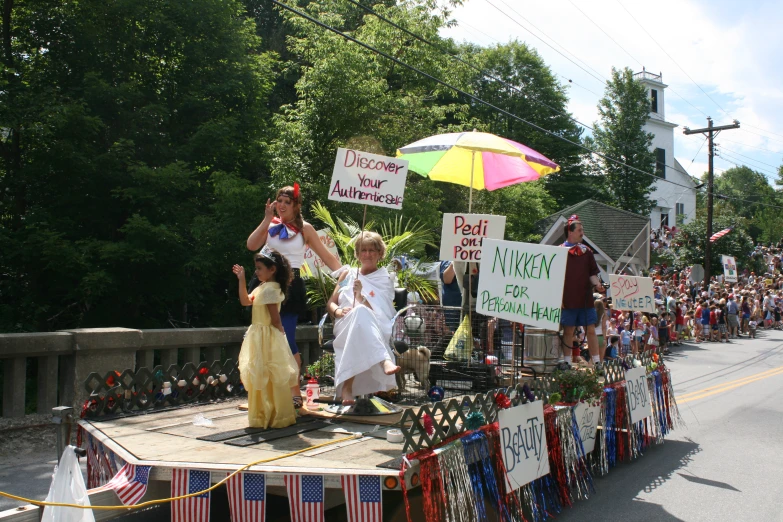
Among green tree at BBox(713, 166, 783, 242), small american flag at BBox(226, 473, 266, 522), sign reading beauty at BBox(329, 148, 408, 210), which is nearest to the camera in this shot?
small american flag at BBox(226, 473, 266, 522)

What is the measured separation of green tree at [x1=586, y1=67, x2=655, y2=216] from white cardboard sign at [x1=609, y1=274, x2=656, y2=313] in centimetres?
3720

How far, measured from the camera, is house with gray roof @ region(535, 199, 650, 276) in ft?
98.2

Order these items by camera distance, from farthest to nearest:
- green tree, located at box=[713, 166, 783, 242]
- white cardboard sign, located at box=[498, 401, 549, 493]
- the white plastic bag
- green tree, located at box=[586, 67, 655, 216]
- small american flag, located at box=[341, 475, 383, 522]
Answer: green tree, located at box=[713, 166, 783, 242], green tree, located at box=[586, 67, 655, 216], white cardboard sign, located at box=[498, 401, 549, 493], small american flag, located at box=[341, 475, 383, 522], the white plastic bag

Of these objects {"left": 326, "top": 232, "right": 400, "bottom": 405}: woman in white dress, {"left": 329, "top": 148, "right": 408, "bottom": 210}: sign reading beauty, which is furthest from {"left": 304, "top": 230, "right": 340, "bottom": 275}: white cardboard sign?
{"left": 326, "top": 232, "right": 400, "bottom": 405}: woman in white dress

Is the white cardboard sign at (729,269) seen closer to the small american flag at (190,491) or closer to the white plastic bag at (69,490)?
the small american flag at (190,491)

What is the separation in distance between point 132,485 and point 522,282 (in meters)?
3.38

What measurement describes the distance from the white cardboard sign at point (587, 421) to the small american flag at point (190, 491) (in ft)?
11.5

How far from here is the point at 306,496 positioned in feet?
13.5

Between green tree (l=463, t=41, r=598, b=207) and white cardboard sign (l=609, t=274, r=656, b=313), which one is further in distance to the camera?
green tree (l=463, t=41, r=598, b=207)

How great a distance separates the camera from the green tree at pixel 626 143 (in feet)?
147

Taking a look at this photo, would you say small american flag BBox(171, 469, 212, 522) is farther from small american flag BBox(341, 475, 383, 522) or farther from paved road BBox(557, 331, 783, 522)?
paved road BBox(557, 331, 783, 522)

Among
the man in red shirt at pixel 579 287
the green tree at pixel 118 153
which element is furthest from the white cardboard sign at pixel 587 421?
the green tree at pixel 118 153

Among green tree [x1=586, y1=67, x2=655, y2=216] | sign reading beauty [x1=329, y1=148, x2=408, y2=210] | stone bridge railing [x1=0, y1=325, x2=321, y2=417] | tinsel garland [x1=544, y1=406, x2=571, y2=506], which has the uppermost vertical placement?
green tree [x1=586, y1=67, x2=655, y2=216]

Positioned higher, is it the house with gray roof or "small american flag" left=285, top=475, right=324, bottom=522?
the house with gray roof
